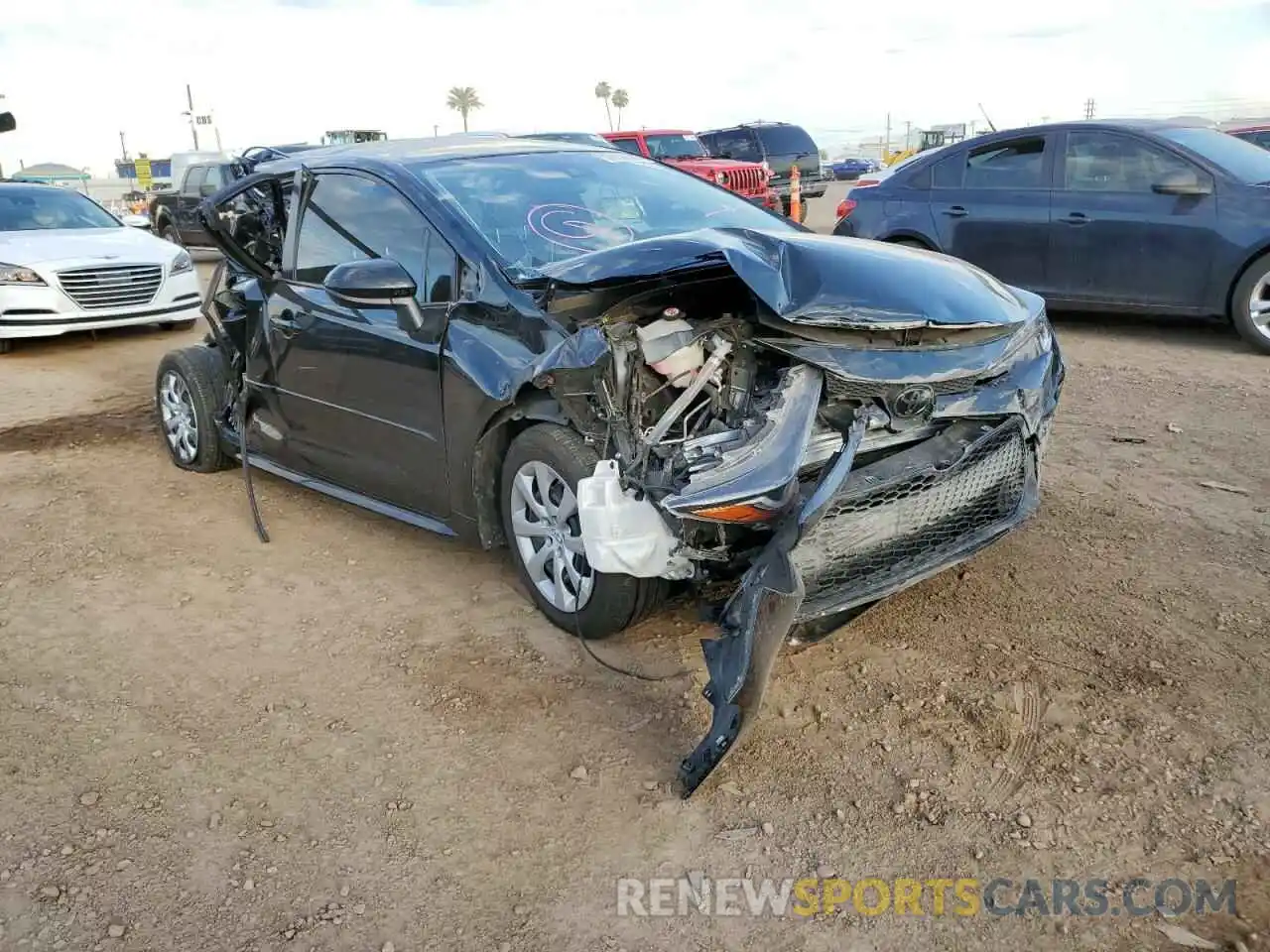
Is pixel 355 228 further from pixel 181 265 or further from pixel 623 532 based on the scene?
pixel 181 265

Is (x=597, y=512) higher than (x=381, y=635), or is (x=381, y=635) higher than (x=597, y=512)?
(x=597, y=512)

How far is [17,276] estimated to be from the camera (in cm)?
924

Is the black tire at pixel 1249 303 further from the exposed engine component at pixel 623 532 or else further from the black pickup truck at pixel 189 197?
the black pickup truck at pixel 189 197

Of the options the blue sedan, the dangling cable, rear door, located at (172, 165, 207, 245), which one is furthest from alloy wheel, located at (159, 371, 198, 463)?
rear door, located at (172, 165, 207, 245)

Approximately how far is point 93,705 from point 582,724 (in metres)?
1.64

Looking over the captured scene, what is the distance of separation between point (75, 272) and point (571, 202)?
705 cm

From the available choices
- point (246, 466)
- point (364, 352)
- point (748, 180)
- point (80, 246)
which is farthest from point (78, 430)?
point (748, 180)

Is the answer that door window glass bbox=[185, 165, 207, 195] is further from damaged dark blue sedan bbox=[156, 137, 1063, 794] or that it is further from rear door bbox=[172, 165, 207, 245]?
damaged dark blue sedan bbox=[156, 137, 1063, 794]

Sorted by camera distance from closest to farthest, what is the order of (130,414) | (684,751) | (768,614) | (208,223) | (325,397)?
(768,614), (684,751), (325,397), (208,223), (130,414)

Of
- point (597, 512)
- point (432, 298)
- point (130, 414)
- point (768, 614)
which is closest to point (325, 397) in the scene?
point (432, 298)

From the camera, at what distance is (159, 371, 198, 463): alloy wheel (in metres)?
5.73

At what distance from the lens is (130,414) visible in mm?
7207

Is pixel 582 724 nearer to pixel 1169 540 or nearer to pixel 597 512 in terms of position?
pixel 597 512

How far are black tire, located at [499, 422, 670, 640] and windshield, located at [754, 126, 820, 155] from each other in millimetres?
18982
